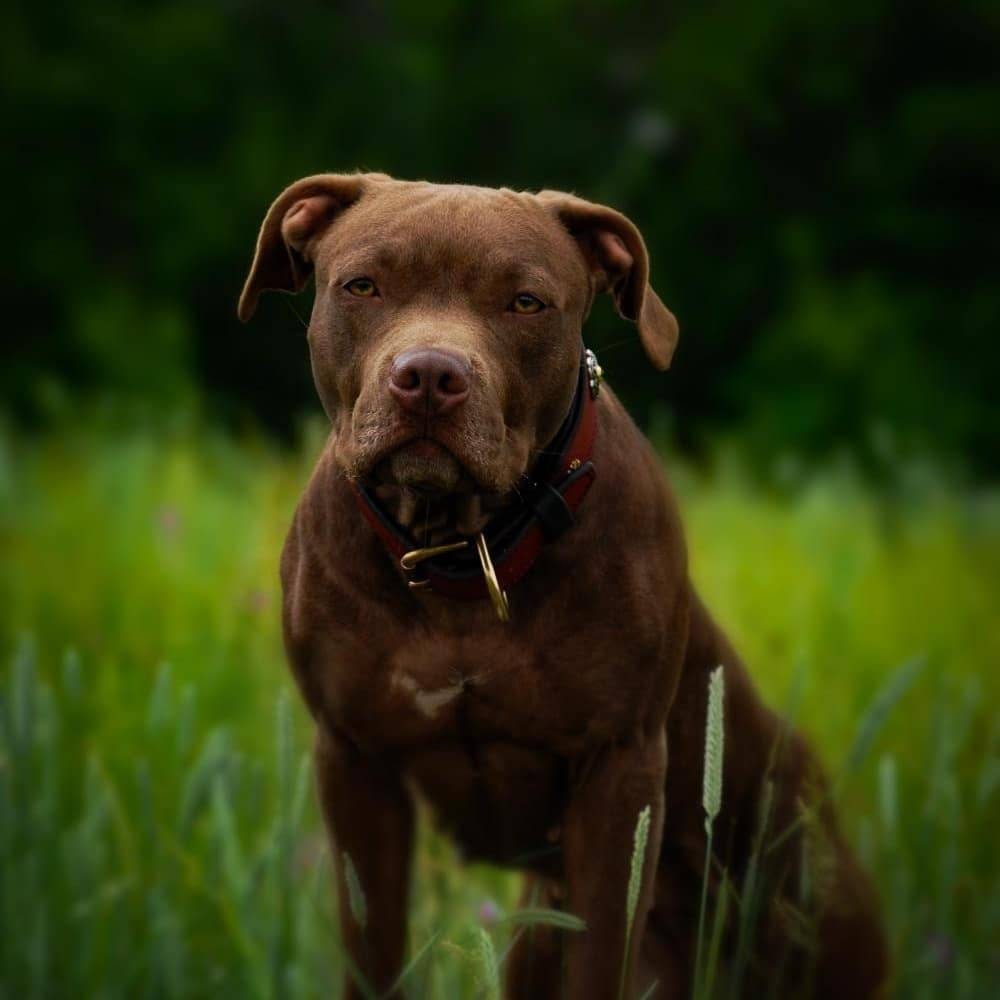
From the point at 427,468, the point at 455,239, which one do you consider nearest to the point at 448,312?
the point at 455,239

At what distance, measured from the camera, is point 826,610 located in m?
6.15

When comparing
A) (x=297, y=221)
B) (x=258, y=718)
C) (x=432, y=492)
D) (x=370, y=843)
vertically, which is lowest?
(x=258, y=718)

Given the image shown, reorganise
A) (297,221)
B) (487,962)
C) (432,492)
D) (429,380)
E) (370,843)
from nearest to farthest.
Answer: (487,962) < (429,380) < (432,492) < (297,221) < (370,843)

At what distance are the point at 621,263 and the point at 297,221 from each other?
56cm

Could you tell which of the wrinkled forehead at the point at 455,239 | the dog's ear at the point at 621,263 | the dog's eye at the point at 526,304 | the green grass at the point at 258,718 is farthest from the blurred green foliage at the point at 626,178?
the dog's eye at the point at 526,304

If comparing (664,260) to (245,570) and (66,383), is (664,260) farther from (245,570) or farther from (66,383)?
(245,570)

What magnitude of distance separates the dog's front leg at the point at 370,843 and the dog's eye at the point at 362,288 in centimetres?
77

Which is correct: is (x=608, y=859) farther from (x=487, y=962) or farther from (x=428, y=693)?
(x=487, y=962)

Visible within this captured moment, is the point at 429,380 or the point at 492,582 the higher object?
the point at 429,380

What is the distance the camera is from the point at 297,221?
288 cm

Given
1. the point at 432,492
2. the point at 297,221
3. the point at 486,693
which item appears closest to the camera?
the point at 432,492

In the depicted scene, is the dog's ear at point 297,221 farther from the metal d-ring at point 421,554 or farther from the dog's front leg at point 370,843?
the dog's front leg at point 370,843

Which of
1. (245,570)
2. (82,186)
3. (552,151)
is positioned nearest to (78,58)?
(82,186)

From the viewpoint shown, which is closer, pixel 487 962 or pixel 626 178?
pixel 487 962
